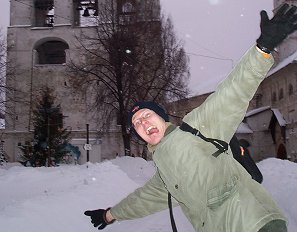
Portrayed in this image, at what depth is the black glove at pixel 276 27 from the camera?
7.04 ft

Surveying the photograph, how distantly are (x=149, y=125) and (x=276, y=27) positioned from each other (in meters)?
1.06

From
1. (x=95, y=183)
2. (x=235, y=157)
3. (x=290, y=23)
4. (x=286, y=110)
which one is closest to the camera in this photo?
(x=290, y=23)

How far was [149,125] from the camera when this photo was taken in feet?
8.87

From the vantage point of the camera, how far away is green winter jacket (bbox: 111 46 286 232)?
2.18 metres

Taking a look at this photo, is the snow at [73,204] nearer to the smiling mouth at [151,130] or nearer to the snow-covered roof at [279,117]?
the smiling mouth at [151,130]

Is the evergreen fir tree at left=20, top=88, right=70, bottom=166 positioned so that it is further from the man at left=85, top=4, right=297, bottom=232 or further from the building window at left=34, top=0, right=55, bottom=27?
the man at left=85, top=4, right=297, bottom=232

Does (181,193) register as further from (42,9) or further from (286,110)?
(42,9)

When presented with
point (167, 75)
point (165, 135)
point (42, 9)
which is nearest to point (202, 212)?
point (165, 135)

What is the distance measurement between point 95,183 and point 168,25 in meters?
21.4

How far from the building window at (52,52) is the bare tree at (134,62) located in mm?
16101

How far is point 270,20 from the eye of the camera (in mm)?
2174

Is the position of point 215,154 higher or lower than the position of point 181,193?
higher

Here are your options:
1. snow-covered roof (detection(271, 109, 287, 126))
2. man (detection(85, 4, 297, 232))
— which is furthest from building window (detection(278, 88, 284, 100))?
man (detection(85, 4, 297, 232))

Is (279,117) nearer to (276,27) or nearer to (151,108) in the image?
(151,108)
